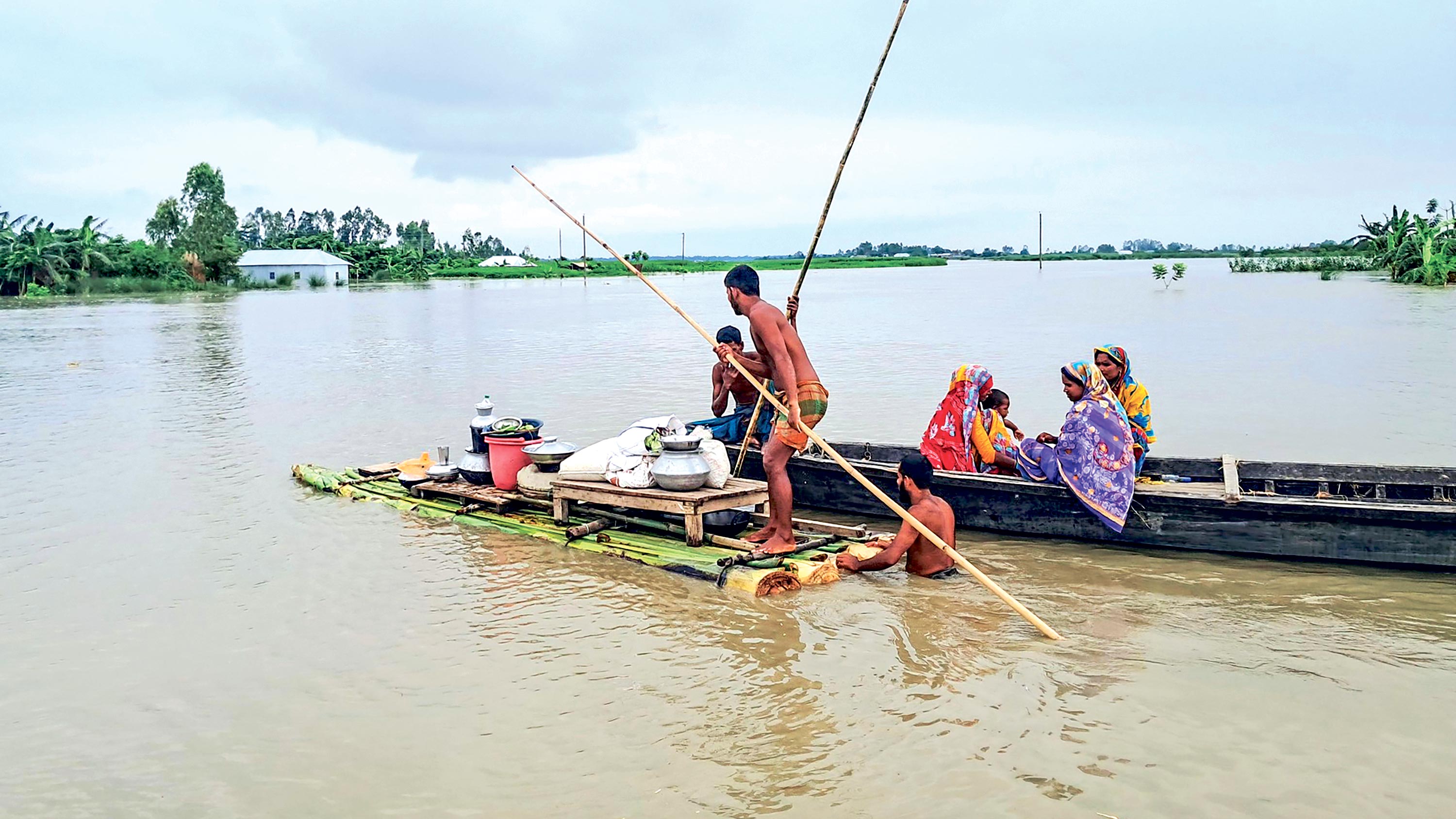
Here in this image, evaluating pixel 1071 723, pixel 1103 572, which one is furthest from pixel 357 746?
pixel 1103 572

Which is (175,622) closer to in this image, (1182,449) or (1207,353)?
(1182,449)

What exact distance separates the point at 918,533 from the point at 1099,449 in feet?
5.00

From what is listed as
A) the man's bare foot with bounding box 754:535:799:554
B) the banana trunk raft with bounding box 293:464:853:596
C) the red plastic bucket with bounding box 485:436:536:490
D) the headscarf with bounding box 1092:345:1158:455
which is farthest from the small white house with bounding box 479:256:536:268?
the man's bare foot with bounding box 754:535:799:554

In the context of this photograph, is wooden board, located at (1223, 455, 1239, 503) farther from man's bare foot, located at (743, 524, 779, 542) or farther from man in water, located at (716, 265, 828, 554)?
man's bare foot, located at (743, 524, 779, 542)

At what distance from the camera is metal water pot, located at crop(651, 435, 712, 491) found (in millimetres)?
6453

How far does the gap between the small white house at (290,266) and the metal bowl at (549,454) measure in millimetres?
64947

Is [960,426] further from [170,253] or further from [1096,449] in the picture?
[170,253]

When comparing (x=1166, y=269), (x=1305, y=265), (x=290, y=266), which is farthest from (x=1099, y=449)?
(x=1305, y=265)

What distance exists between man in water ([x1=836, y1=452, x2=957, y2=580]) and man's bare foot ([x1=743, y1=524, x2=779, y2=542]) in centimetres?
49

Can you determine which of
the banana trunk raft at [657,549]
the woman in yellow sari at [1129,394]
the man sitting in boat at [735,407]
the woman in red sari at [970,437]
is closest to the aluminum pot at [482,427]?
the banana trunk raft at [657,549]

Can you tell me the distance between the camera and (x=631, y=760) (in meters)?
4.15

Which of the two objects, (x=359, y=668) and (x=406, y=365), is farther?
(x=406, y=365)

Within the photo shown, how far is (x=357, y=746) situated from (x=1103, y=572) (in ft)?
15.0

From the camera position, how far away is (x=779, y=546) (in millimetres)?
6367
